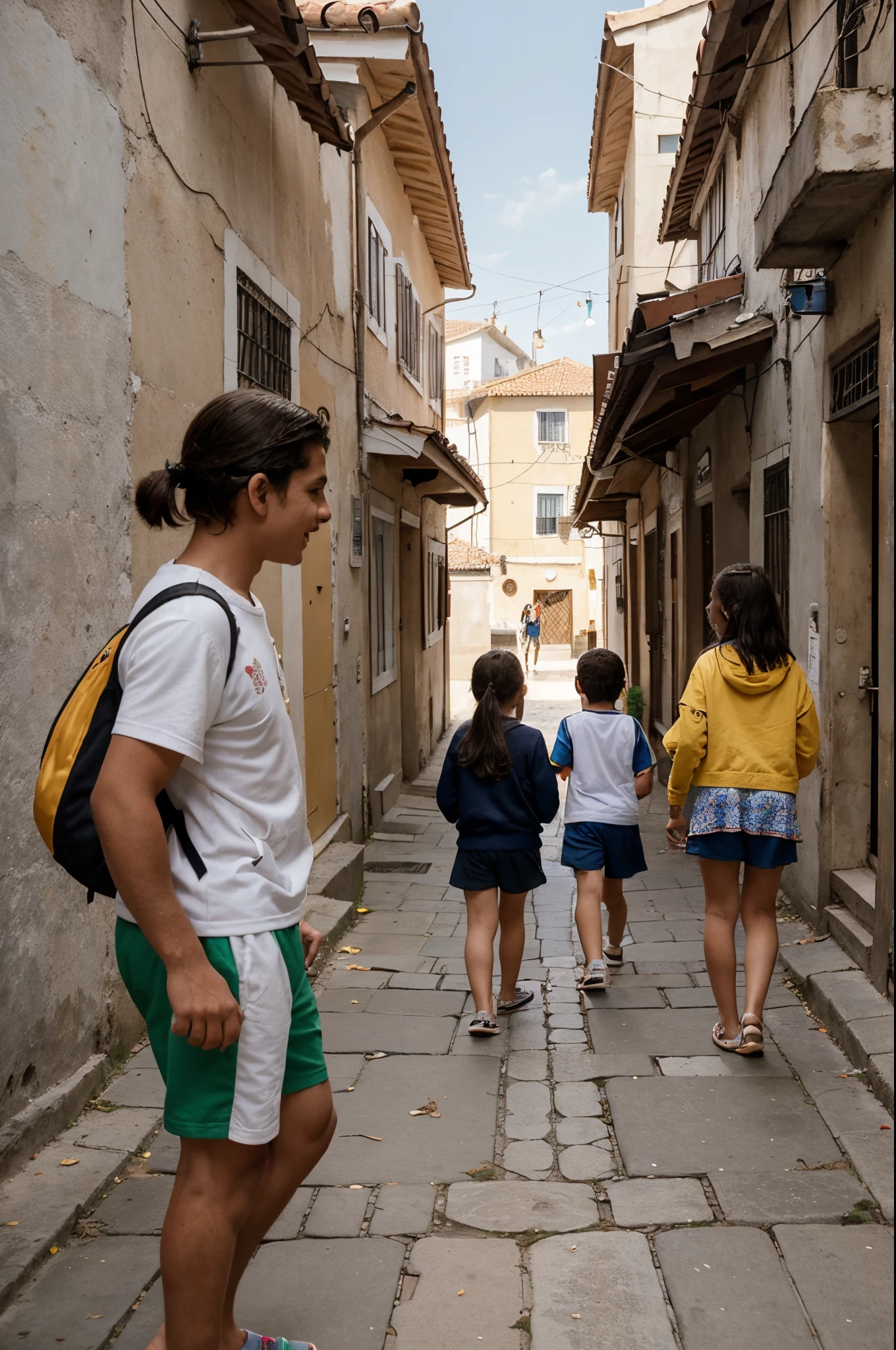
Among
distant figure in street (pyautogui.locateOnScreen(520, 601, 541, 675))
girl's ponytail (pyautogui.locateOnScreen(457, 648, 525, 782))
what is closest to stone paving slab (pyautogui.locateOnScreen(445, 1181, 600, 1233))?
girl's ponytail (pyautogui.locateOnScreen(457, 648, 525, 782))

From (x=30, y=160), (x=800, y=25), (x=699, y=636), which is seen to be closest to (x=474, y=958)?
(x=30, y=160)

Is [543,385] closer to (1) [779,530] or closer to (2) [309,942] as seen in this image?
(1) [779,530]

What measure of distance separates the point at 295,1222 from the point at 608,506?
17006 mm

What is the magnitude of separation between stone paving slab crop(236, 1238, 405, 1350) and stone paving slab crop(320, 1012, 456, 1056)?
163 cm

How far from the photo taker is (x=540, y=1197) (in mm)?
3451

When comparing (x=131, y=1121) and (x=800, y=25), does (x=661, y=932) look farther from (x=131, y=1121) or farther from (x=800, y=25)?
(x=800, y=25)

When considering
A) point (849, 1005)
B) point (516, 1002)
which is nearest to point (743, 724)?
point (849, 1005)

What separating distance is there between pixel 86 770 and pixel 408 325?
1239 centimetres

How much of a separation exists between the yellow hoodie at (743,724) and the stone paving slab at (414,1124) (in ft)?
4.49

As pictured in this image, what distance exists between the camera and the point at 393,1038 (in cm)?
494

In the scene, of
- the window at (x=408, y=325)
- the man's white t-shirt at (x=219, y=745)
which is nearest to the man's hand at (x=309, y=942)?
the man's white t-shirt at (x=219, y=745)

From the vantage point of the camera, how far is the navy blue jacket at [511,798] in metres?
5.09

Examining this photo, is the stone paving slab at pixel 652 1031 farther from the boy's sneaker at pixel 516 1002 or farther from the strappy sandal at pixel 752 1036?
the boy's sneaker at pixel 516 1002

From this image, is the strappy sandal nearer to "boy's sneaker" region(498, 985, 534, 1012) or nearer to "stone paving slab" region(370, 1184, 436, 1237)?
"boy's sneaker" region(498, 985, 534, 1012)
